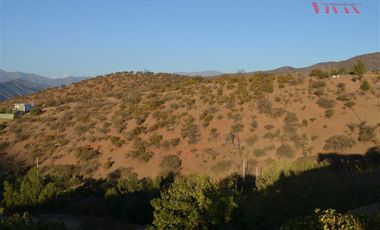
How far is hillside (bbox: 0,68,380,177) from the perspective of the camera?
32031 mm

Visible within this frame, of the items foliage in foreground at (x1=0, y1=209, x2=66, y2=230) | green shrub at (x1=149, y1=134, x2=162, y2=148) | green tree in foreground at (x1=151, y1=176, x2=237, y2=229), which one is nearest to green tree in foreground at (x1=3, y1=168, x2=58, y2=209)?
green shrub at (x1=149, y1=134, x2=162, y2=148)

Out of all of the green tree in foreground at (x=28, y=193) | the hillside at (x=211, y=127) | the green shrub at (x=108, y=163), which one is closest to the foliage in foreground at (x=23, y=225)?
the green tree in foreground at (x=28, y=193)

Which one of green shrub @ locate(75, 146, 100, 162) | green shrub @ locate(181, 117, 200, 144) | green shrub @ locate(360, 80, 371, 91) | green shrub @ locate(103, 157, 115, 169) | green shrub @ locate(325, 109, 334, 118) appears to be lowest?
green shrub @ locate(103, 157, 115, 169)

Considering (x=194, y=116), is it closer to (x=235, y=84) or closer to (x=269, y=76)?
(x=235, y=84)

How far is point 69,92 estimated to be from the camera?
7088 cm

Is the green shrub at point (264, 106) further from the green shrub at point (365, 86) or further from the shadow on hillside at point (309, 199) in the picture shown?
the shadow on hillside at point (309, 199)

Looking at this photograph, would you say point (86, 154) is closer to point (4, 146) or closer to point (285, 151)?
→ point (4, 146)

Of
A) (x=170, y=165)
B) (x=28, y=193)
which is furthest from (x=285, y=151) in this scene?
(x=28, y=193)

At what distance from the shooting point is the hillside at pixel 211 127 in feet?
105

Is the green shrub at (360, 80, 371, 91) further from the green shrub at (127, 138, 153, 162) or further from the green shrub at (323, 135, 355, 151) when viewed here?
the green shrub at (127, 138, 153, 162)

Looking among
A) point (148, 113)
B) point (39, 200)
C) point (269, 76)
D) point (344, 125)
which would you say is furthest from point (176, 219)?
point (269, 76)

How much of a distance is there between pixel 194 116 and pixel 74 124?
11.8m

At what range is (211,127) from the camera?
36625 mm

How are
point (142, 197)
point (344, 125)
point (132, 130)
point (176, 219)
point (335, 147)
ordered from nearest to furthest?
point (176, 219) → point (142, 197) → point (335, 147) → point (344, 125) → point (132, 130)
